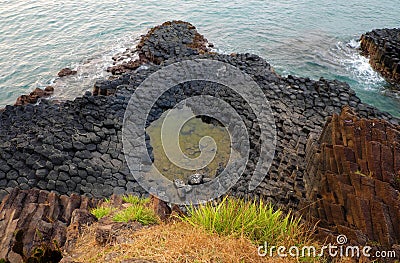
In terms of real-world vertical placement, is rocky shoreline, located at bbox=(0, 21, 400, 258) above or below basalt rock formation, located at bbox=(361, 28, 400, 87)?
below

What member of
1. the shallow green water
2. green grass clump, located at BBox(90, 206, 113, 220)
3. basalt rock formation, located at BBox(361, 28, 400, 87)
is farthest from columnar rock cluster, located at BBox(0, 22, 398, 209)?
basalt rock formation, located at BBox(361, 28, 400, 87)

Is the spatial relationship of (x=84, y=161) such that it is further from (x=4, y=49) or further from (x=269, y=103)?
(x=4, y=49)

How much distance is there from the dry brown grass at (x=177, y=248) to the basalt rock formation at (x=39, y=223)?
0.64 metres

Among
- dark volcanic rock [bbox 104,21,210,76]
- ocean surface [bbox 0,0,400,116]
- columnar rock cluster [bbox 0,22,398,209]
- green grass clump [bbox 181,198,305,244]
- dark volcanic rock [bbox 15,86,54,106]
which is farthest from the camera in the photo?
ocean surface [bbox 0,0,400,116]

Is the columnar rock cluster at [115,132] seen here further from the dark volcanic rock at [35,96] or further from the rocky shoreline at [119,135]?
the dark volcanic rock at [35,96]

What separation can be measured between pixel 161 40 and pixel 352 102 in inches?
432

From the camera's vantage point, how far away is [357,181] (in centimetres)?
639

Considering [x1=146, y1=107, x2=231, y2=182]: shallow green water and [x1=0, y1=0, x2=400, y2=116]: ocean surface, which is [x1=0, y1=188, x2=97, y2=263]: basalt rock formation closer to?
[x1=146, y1=107, x2=231, y2=182]: shallow green water

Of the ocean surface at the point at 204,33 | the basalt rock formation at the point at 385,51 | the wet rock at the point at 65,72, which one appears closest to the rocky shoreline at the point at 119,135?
the ocean surface at the point at 204,33

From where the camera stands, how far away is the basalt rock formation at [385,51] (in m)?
16.4

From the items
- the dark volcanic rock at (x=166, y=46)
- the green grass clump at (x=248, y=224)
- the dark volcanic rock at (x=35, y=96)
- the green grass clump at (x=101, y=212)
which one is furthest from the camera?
the dark volcanic rock at (x=166, y=46)

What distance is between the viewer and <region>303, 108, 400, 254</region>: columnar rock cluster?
5.61 m

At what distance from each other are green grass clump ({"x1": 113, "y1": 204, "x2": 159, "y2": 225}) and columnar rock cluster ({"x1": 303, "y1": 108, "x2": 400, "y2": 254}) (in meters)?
3.23

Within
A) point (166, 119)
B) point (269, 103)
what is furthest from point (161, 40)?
point (269, 103)
